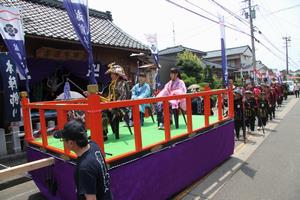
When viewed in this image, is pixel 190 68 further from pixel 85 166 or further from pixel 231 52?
pixel 231 52

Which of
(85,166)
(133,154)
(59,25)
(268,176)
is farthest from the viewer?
(59,25)

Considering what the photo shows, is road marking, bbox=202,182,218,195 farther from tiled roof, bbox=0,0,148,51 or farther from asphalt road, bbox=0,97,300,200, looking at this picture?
tiled roof, bbox=0,0,148,51

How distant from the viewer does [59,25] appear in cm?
1080

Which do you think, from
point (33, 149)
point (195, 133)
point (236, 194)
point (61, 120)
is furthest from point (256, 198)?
point (33, 149)

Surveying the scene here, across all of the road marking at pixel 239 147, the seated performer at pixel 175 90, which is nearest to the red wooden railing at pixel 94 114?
Result: the seated performer at pixel 175 90

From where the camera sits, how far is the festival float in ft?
12.0

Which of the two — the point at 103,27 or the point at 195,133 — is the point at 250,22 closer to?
the point at 103,27

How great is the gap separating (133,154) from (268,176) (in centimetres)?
344

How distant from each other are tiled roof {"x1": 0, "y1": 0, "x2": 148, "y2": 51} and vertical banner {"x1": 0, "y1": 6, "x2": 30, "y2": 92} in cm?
112

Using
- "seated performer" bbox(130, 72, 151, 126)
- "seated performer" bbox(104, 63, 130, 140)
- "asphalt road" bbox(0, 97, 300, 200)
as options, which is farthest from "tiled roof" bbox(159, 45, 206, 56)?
"seated performer" bbox(104, 63, 130, 140)

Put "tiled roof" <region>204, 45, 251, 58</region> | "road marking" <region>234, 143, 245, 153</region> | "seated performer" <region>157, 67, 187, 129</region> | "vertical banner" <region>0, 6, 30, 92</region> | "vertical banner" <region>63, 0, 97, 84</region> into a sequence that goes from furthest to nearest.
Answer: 1. "tiled roof" <region>204, 45, 251, 58</region>
2. "road marking" <region>234, 143, 245, 153</region>
3. "vertical banner" <region>0, 6, 30, 92</region>
4. "seated performer" <region>157, 67, 187, 129</region>
5. "vertical banner" <region>63, 0, 97, 84</region>

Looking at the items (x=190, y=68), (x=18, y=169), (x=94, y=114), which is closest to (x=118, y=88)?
(x=94, y=114)

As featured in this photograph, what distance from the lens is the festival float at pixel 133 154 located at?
3.65 metres

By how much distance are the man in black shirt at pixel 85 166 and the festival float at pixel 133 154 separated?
33.2 inches
